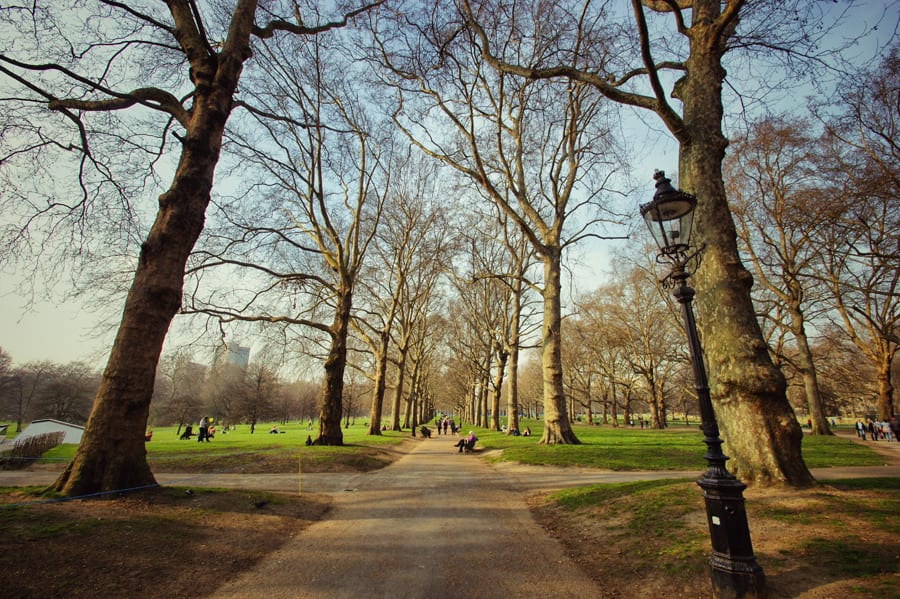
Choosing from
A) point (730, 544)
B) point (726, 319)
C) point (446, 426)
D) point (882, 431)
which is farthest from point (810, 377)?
point (730, 544)

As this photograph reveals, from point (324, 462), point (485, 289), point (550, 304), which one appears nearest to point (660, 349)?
point (485, 289)

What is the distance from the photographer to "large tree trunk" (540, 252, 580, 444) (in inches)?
595

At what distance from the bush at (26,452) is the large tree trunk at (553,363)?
1701cm

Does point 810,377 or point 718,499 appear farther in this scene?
point 810,377

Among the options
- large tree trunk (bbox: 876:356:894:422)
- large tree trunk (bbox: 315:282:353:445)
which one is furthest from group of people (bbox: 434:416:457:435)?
large tree trunk (bbox: 876:356:894:422)

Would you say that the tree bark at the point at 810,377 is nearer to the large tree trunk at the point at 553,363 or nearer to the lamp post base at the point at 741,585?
the large tree trunk at the point at 553,363

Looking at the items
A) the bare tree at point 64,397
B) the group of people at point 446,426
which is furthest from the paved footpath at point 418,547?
the bare tree at point 64,397

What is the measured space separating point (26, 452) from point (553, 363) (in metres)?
20.2

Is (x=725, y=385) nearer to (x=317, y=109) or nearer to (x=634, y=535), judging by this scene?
(x=634, y=535)

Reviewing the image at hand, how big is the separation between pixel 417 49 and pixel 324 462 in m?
12.6

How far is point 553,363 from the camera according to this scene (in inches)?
594

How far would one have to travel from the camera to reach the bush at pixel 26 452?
41.0 feet

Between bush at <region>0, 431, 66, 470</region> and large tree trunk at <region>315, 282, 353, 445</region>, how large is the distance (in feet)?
28.0

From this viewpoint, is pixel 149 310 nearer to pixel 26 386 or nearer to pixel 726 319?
pixel 726 319
